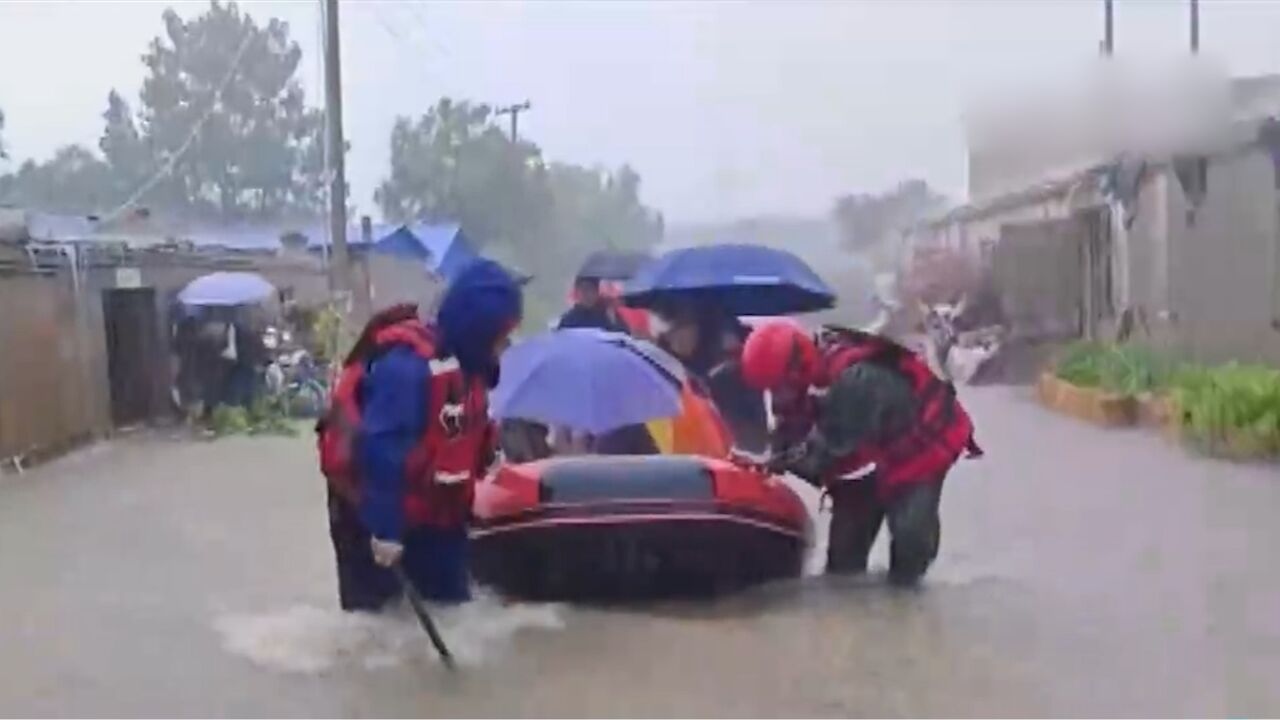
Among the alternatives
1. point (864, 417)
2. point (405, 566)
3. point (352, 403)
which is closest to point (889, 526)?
point (864, 417)

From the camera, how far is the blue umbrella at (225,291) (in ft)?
67.2

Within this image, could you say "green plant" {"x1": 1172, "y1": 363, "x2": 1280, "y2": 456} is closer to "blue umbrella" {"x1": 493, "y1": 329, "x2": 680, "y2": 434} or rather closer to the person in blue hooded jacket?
"blue umbrella" {"x1": 493, "y1": 329, "x2": 680, "y2": 434}

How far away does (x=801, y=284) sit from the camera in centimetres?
1291

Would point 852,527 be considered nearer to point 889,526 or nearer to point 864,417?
point 889,526

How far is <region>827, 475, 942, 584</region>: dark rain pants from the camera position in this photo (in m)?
8.88

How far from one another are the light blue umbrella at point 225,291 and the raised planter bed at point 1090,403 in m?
8.84

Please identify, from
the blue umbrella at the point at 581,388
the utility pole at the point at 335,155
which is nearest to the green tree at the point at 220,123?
the utility pole at the point at 335,155

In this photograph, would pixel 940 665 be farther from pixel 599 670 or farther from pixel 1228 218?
pixel 1228 218

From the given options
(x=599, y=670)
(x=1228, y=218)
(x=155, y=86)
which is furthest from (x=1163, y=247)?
(x=155, y=86)

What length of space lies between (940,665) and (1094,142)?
10382mm

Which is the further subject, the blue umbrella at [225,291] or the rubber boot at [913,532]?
the blue umbrella at [225,291]

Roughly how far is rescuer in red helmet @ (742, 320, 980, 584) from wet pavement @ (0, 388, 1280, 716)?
575 mm

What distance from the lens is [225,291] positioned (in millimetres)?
20594

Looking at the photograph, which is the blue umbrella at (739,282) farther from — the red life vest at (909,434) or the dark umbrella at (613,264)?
the red life vest at (909,434)
